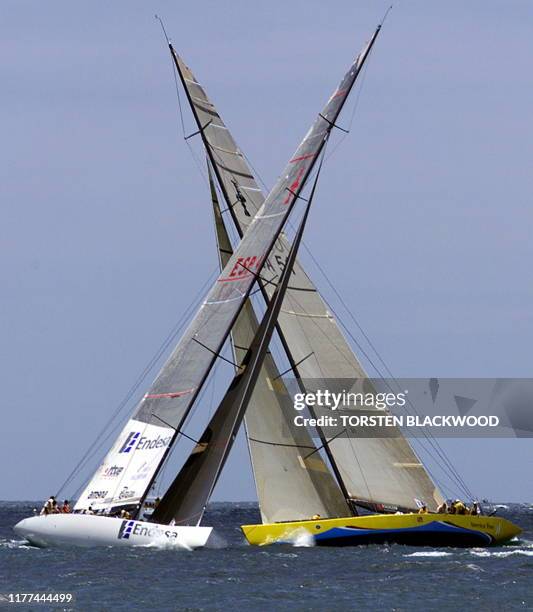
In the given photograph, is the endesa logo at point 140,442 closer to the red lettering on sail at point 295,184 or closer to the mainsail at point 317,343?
the mainsail at point 317,343

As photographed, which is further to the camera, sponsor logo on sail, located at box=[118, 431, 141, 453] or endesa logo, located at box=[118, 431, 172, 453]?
sponsor logo on sail, located at box=[118, 431, 141, 453]

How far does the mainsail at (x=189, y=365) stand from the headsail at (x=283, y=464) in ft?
12.1

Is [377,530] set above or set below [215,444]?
below

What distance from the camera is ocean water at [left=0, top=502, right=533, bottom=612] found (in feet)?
103

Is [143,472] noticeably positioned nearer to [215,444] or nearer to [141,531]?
[141,531]

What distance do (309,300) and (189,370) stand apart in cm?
588

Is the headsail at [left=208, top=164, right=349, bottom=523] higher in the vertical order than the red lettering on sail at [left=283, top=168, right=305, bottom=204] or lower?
lower

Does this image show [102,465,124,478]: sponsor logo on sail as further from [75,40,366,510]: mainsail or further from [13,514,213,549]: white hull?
[13,514,213,549]: white hull

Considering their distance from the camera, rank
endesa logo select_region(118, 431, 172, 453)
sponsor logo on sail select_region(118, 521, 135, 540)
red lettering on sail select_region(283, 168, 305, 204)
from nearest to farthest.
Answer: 1. sponsor logo on sail select_region(118, 521, 135, 540)
2. endesa logo select_region(118, 431, 172, 453)
3. red lettering on sail select_region(283, 168, 305, 204)

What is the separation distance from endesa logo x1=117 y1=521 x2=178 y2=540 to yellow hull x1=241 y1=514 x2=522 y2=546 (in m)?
3.29

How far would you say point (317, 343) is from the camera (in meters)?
43.9

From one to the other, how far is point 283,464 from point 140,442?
16.4ft

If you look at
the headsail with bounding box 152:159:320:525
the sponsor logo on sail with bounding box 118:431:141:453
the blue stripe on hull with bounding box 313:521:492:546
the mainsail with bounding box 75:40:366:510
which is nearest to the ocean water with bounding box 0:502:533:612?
the blue stripe on hull with bounding box 313:521:492:546

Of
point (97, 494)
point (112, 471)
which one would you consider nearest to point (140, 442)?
point (112, 471)
